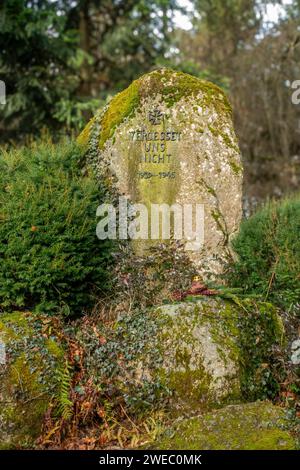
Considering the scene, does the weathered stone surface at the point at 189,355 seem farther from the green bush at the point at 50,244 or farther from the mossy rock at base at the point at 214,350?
the green bush at the point at 50,244

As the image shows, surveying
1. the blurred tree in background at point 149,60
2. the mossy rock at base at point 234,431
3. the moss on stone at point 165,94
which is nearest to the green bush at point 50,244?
the moss on stone at point 165,94

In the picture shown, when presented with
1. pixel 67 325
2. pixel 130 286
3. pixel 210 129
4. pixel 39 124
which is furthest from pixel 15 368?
pixel 39 124

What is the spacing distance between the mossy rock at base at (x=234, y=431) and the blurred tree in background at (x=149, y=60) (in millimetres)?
7112

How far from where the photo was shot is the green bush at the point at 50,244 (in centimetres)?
501

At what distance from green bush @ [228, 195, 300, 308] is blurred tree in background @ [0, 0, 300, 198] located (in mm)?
5058

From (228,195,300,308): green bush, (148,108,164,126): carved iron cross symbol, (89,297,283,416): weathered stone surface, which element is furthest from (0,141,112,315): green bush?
(228,195,300,308): green bush

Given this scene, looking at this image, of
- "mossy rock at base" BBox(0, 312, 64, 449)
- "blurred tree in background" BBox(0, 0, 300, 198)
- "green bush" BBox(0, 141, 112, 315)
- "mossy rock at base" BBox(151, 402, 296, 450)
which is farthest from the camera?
"blurred tree in background" BBox(0, 0, 300, 198)

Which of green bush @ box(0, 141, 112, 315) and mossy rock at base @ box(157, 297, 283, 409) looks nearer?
mossy rock at base @ box(157, 297, 283, 409)

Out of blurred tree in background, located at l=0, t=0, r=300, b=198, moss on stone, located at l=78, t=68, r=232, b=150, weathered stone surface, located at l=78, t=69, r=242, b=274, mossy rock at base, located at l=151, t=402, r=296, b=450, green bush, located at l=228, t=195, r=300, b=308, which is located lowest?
mossy rock at base, located at l=151, t=402, r=296, b=450

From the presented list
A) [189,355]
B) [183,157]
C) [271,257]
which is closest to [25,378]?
[189,355]

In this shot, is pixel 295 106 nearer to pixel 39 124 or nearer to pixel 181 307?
pixel 39 124

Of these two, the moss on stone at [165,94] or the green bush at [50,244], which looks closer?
the green bush at [50,244]

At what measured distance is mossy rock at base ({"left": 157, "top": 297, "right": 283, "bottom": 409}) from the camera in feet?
14.3

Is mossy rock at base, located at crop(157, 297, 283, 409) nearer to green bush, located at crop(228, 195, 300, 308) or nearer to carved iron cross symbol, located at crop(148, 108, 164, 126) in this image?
green bush, located at crop(228, 195, 300, 308)
